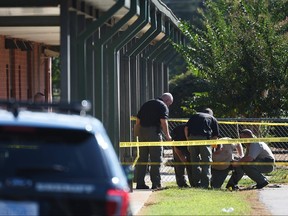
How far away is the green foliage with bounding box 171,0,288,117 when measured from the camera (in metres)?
24.5

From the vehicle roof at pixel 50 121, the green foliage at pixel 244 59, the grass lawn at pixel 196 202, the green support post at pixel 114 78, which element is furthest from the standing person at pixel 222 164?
the vehicle roof at pixel 50 121

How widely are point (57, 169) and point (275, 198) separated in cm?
992

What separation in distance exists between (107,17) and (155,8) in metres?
5.71

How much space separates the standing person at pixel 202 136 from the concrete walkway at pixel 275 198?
1122 millimetres

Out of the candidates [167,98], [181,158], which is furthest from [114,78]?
[181,158]

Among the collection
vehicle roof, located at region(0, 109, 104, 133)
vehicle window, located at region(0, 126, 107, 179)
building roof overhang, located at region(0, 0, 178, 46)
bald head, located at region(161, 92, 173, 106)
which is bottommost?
bald head, located at region(161, 92, 173, 106)

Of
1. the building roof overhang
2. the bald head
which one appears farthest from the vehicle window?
the bald head

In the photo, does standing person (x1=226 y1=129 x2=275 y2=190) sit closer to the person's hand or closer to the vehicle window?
the person's hand

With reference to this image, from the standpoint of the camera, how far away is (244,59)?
2459cm

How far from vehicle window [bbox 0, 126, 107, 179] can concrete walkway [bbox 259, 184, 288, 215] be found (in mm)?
7458

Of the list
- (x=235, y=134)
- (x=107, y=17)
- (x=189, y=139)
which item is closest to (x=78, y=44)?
(x=107, y=17)

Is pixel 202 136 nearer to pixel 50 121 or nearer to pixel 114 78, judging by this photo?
pixel 114 78

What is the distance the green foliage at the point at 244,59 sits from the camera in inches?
963

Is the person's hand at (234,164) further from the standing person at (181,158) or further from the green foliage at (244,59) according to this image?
the green foliage at (244,59)
